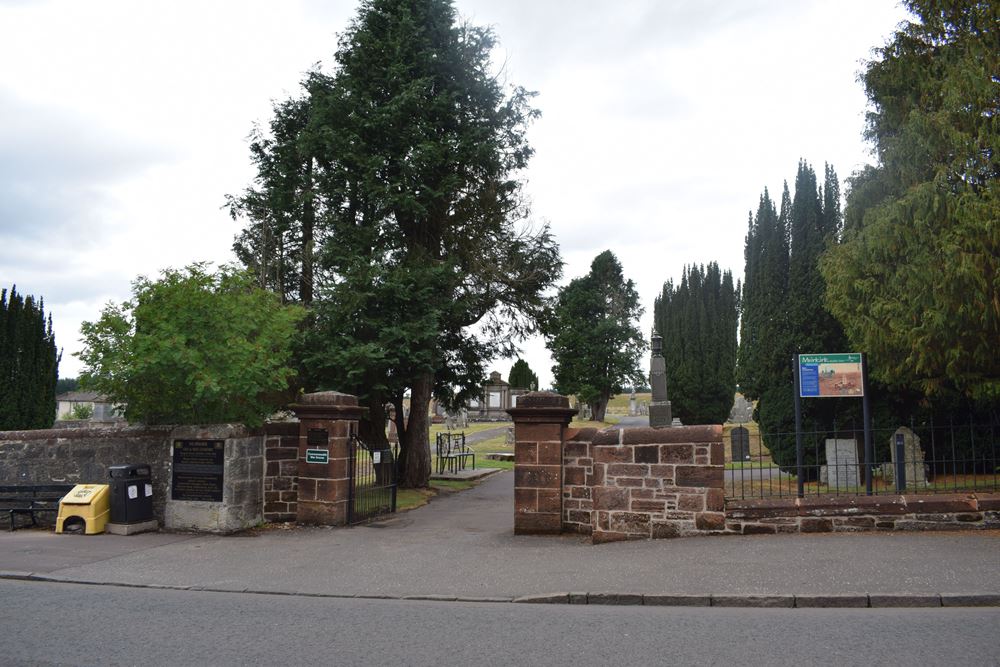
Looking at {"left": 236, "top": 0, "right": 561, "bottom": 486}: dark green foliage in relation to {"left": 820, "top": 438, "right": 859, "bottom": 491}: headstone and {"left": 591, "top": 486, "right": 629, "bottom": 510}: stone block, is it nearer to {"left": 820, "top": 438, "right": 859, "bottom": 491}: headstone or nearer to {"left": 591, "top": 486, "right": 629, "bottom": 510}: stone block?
{"left": 591, "top": 486, "right": 629, "bottom": 510}: stone block

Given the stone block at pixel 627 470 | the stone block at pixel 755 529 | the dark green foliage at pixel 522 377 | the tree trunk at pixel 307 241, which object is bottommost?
the stone block at pixel 755 529

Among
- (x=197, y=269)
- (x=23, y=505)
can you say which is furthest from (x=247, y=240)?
(x=23, y=505)

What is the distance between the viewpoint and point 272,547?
1045cm

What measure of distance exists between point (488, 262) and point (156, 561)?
447 inches

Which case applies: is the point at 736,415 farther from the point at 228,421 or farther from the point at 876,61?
the point at 228,421

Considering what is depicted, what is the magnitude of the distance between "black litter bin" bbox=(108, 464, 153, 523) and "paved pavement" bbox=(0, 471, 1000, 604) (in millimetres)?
405

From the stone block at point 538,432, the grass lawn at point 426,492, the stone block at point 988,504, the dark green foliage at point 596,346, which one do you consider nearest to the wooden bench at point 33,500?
the grass lawn at point 426,492

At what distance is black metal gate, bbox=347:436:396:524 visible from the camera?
1246cm

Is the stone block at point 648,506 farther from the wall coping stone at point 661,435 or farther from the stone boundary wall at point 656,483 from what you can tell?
the wall coping stone at point 661,435

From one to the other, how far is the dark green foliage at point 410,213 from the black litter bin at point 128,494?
479cm

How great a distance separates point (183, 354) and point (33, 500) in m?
3.68

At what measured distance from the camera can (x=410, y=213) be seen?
1773 centimetres

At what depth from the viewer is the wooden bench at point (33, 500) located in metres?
12.1

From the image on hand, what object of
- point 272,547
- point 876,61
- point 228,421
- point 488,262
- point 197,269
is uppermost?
point 876,61
